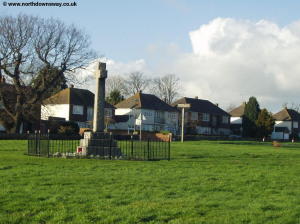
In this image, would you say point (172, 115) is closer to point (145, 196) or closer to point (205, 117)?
point (205, 117)

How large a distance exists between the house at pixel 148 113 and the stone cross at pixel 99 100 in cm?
6058

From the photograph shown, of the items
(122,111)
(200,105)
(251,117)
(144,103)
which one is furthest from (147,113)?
(251,117)

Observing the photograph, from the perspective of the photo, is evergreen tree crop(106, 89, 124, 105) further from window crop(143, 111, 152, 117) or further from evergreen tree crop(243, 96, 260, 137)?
evergreen tree crop(243, 96, 260, 137)

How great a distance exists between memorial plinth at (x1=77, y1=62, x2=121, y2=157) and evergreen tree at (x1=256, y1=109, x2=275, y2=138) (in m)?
66.1

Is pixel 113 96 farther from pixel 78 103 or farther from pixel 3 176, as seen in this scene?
pixel 3 176

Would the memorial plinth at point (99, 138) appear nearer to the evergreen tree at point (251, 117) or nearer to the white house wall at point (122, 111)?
the white house wall at point (122, 111)

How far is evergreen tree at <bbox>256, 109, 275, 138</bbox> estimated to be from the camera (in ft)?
290

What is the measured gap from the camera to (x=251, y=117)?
9444cm

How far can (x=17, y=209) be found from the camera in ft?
30.1

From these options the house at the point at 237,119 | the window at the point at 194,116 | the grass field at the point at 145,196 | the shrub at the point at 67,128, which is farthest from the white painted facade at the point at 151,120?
the grass field at the point at 145,196

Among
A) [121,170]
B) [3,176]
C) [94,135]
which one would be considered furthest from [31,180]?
[94,135]

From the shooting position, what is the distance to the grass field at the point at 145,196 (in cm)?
877

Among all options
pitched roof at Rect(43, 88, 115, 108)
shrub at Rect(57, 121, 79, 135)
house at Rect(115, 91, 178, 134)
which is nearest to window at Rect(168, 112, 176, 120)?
house at Rect(115, 91, 178, 134)

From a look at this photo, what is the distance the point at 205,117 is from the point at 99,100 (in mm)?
76661
